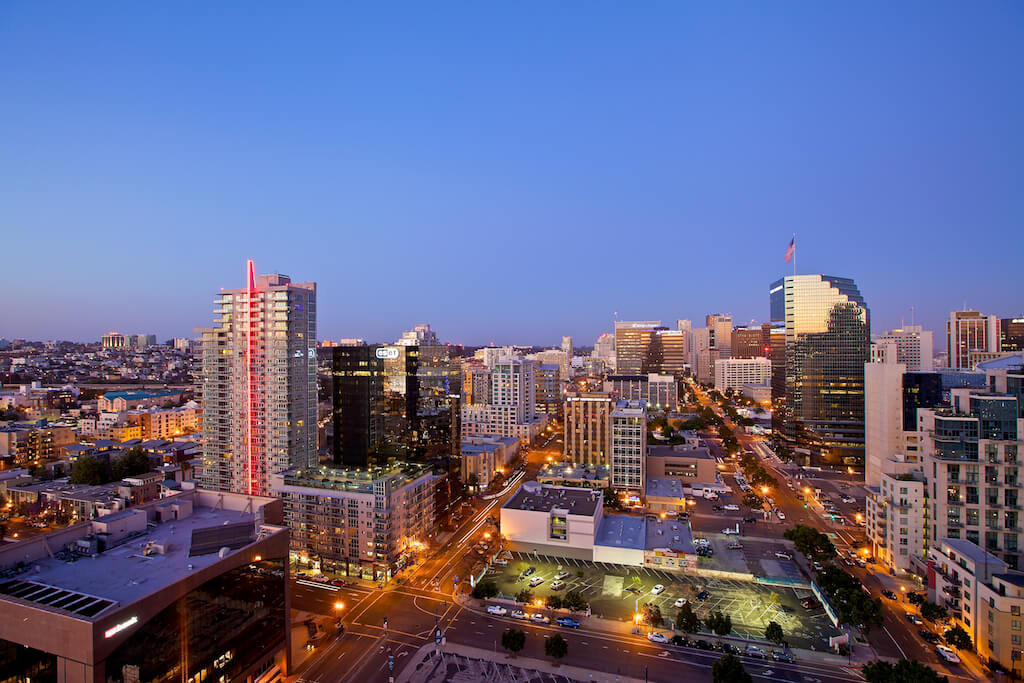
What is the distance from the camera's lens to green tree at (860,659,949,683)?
25516 millimetres

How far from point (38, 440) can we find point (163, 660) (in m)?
80.1

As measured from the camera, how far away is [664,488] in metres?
64.2

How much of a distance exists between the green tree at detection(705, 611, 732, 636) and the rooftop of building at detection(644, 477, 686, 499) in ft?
91.5

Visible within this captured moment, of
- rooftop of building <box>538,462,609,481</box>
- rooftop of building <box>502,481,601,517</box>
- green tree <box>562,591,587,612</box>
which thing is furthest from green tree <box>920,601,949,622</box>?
rooftop of building <box>538,462,609,481</box>

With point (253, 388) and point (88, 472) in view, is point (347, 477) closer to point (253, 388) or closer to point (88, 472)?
point (253, 388)

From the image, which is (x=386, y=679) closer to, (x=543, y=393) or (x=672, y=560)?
(x=672, y=560)

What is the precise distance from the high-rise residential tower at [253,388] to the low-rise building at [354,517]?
1280 cm

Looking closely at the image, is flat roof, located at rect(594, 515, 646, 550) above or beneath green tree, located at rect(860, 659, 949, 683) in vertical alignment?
beneath

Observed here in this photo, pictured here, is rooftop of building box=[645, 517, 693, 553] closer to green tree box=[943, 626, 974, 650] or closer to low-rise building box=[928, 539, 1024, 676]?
low-rise building box=[928, 539, 1024, 676]

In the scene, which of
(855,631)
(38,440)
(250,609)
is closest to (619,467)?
(855,631)

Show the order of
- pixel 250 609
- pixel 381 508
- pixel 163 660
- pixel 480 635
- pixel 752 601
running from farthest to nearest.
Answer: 1. pixel 381 508
2. pixel 752 601
3. pixel 480 635
4. pixel 250 609
5. pixel 163 660

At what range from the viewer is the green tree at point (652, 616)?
3422 cm

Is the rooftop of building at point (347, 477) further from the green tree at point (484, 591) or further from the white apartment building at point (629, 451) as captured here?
the white apartment building at point (629, 451)

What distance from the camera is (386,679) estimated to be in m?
29.2
